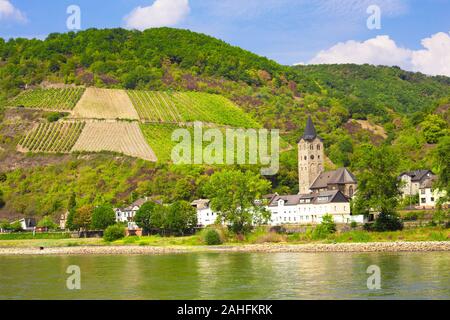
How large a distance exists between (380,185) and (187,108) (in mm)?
68359

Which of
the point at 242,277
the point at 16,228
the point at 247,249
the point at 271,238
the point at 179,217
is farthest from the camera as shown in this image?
the point at 16,228

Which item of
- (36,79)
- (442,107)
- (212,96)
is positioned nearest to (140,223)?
(442,107)

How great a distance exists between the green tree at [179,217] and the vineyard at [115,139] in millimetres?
25075

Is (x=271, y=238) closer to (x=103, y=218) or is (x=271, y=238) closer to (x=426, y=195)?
(x=426, y=195)

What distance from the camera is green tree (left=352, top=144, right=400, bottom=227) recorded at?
59.4 metres

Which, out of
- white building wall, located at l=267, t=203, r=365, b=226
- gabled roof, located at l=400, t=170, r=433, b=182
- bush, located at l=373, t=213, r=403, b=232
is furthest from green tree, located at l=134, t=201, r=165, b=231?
gabled roof, located at l=400, t=170, r=433, b=182

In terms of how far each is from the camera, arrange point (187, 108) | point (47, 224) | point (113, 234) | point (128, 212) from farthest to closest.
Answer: point (187, 108)
point (47, 224)
point (128, 212)
point (113, 234)

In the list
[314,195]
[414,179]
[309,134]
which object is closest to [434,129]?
[309,134]

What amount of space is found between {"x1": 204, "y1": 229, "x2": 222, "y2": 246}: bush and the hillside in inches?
854

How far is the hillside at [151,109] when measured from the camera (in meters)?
95.6

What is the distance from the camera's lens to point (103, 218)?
260 ft

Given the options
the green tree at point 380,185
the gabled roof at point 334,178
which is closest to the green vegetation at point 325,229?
the green tree at point 380,185

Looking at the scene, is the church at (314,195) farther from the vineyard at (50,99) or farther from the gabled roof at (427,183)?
the vineyard at (50,99)

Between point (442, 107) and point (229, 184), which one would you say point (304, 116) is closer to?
point (442, 107)
